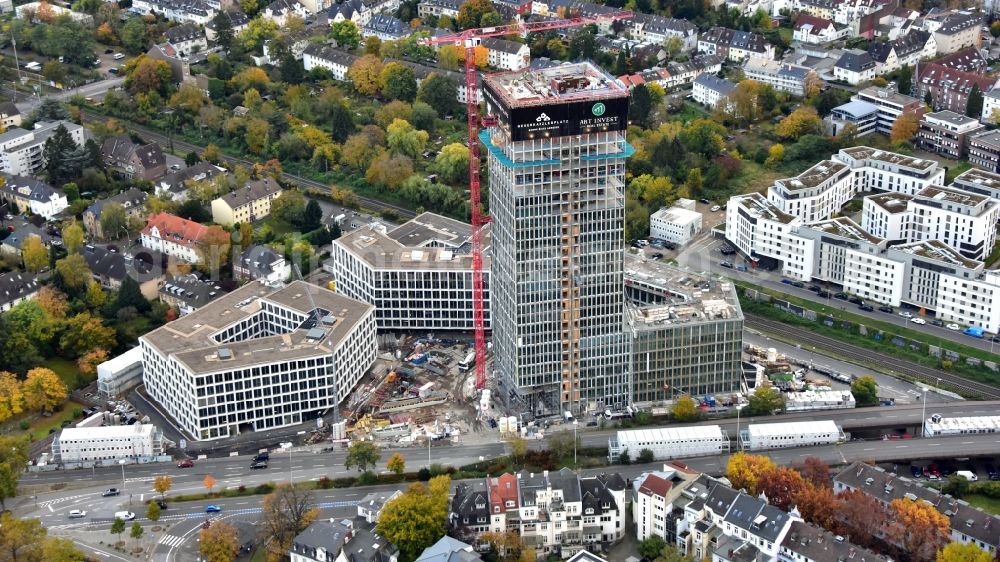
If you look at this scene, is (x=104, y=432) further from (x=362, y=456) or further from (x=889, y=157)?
(x=889, y=157)

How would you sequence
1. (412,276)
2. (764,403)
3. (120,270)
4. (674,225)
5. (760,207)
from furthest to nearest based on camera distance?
(674,225) < (760,207) < (120,270) < (412,276) < (764,403)

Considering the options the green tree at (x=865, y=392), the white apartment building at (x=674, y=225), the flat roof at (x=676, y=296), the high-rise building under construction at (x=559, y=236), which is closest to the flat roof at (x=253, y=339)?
the high-rise building under construction at (x=559, y=236)

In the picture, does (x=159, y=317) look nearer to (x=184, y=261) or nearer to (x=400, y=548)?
(x=184, y=261)

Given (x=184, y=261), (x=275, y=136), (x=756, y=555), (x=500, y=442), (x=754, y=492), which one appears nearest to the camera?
(x=756, y=555)

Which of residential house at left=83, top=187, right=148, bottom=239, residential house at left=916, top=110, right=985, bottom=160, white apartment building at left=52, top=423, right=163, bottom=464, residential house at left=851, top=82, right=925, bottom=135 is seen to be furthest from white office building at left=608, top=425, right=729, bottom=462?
residential house at left=851, top=82, right=925, bottom=135

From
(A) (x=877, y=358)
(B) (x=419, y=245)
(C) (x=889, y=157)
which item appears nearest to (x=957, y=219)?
(C) (x=889, y=157)

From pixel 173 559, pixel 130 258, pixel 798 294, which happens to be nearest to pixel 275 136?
pixel 130 258

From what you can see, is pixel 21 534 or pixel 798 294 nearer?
pixel 21 534
